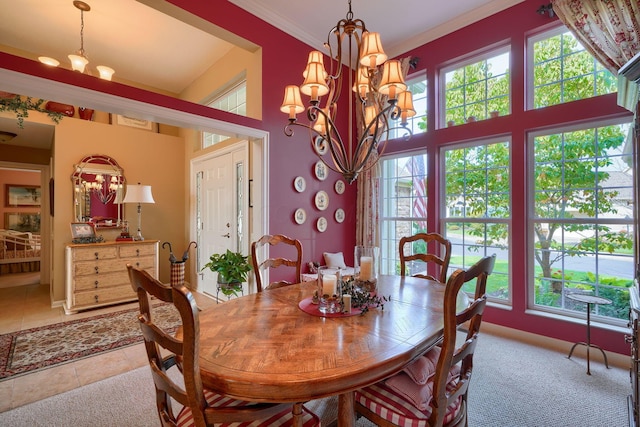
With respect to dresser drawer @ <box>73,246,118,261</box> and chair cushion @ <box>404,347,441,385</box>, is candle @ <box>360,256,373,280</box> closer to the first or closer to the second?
chair cushion @ <box>404,347,441,385</box>

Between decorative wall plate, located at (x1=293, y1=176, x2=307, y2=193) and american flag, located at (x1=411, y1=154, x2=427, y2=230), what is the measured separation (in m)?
1.51

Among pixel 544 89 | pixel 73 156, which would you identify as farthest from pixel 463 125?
pixel 73 156

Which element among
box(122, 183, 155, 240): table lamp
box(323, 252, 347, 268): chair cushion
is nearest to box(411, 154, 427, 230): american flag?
box(323, 252, 347, 268): chair cushion

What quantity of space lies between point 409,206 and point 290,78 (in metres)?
2.29

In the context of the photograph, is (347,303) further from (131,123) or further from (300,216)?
(131,123)

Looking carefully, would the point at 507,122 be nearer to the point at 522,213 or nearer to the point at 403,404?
the point at 522,213

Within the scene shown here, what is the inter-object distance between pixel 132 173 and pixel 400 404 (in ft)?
16.7

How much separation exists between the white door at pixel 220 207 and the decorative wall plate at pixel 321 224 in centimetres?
95

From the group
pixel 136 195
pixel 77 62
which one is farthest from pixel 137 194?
pixel 77 62

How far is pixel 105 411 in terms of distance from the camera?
190 centimetres

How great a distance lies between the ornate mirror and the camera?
4.21m

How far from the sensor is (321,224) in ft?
12.9

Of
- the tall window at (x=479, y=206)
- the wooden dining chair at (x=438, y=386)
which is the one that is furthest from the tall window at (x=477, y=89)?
the wooden dining chair at (x=438, y=386)

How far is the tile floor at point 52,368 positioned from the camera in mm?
2104
